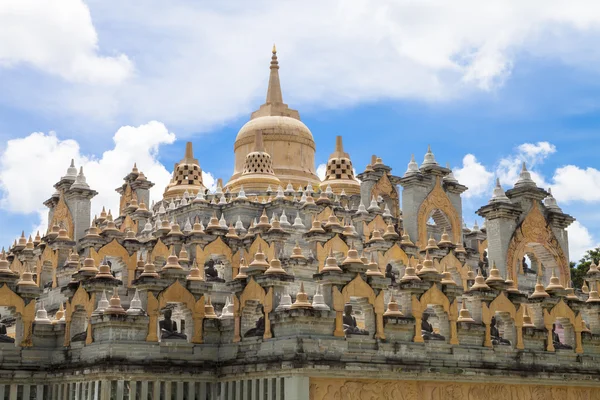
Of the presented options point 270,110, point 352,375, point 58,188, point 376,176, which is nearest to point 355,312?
point 352,375

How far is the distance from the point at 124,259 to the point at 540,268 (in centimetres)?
2311

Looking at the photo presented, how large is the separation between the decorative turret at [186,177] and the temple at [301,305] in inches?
227

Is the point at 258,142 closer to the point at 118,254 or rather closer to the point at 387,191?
the point at 387,191

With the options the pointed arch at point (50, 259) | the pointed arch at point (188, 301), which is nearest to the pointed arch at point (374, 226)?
the pointed arch at point (188, 301)

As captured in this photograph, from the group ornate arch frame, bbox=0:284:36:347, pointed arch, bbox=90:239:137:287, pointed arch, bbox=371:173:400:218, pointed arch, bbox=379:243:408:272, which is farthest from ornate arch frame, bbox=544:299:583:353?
ornate arch frame, bbox=0:284:36:347

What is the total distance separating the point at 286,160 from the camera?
59.6 m

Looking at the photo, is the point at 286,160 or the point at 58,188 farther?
the point at 286,160

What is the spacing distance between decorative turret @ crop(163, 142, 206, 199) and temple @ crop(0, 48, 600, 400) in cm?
577

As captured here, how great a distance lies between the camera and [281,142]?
59.7 metres

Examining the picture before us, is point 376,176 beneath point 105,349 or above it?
above

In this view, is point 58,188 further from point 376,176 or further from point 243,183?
point 376,176

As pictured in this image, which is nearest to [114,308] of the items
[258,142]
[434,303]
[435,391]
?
[434,303]

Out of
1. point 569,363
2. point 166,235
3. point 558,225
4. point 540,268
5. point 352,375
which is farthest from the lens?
point 540,268

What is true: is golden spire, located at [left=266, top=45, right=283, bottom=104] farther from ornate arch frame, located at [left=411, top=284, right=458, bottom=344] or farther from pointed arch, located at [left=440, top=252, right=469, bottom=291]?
ornate arch frame, located at [left=411, top=284, right=458, bottom=344]
